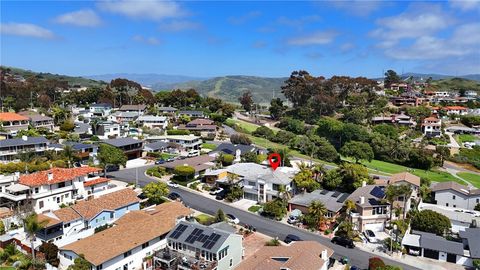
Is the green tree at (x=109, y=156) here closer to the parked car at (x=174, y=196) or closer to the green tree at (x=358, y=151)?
the parked car at (x=174, y=196)

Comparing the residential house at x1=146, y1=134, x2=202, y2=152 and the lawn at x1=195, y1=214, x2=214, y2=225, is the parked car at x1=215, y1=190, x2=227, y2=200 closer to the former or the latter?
the lawn at x1=195, y1=214, x2=214, y2=225

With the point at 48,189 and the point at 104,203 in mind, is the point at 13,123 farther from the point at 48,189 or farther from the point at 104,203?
the point at 104,203

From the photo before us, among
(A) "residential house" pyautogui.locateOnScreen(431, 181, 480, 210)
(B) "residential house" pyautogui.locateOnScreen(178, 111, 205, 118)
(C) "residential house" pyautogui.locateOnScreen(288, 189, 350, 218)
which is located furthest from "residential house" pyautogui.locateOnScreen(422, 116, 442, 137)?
(C) "residential house" pyautogui.locateOnScreen(288, 189, 350, 218)

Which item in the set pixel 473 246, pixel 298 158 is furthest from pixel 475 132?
pixel 473 246

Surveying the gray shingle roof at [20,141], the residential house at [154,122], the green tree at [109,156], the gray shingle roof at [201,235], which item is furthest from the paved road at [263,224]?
the residential house at [154,122]

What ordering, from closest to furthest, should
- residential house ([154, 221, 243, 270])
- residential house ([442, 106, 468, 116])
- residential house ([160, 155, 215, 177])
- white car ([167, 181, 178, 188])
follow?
residential house ([154, 221, 243, 270]) → white car ([167, 181, 178, 188]) → residential house ([160, 155, 215, 177]) → residential house ([442, 106, 468, 116])
